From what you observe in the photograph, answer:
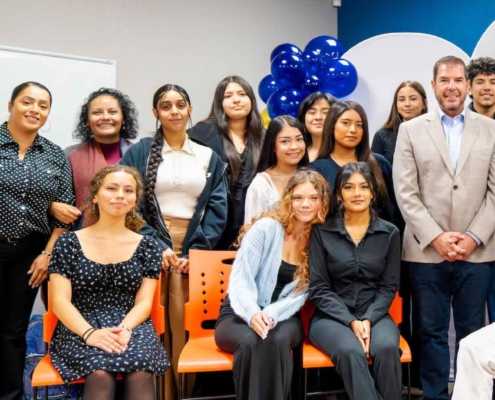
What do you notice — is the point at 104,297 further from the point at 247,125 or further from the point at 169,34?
the point at 169,34

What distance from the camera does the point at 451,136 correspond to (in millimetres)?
2893

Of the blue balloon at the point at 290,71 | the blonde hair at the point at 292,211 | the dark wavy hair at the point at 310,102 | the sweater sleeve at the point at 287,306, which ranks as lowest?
the sweater sleeve at the point at 287,306

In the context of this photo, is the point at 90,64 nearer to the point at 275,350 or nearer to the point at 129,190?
the point at 129,190

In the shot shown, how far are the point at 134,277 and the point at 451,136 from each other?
5.22 feet

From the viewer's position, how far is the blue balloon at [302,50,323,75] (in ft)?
13.8

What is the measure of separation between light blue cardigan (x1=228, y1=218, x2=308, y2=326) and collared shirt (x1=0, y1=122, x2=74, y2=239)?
86 centimetres

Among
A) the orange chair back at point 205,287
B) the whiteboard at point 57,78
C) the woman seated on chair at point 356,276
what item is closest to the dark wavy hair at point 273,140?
the woman seated on chair at point 356,276

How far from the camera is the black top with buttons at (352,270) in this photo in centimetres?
265

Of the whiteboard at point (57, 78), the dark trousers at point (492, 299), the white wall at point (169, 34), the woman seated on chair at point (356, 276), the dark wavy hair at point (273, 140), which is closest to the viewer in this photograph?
the woman seated on chair at point (356, 276)

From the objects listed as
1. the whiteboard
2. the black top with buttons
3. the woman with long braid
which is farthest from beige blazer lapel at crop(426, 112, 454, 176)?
the whiteboard

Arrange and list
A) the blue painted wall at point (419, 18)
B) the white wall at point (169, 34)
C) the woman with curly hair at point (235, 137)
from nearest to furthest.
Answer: the woman with curly hair at point (235, 137) → the white wall at point (169, 34) → the blue painted wall at point (419, 18)

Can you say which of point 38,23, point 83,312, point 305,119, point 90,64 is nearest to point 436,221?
point 305,119

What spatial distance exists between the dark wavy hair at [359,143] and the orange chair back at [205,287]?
0.73m

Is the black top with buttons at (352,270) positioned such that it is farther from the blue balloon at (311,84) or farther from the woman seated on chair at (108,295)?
the blue balloon at (311,84)
